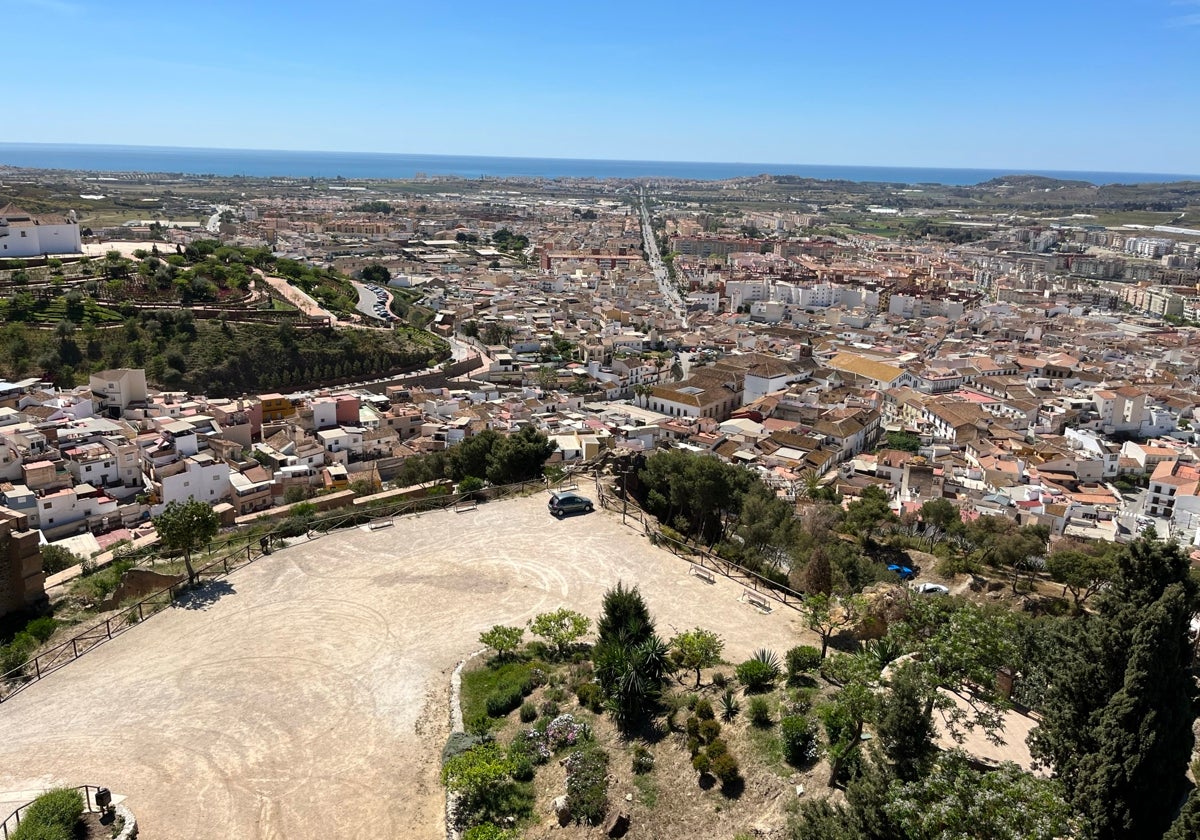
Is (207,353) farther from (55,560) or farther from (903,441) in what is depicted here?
(903,441)

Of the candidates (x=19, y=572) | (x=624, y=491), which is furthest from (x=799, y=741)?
(x=19, y=572)

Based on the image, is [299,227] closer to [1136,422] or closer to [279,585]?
[1136,422]

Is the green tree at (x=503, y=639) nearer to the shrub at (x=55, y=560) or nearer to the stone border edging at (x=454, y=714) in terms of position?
the stone border edging at (x=454, y=714)

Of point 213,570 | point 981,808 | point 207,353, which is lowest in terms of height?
point 207,353

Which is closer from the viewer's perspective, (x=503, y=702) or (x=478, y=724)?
(x=478, y=724)

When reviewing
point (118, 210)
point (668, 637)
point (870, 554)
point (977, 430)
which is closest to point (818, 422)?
point (977, 430)

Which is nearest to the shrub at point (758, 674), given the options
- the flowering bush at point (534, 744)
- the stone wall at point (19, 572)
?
the flowering bush at point (534, 744)
